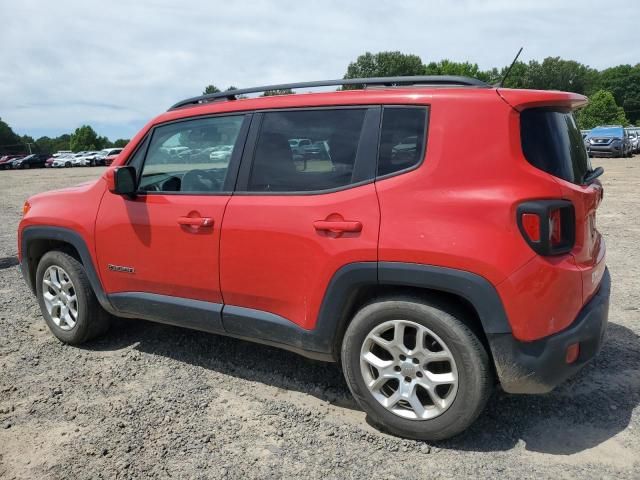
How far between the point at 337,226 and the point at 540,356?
3.83 ft

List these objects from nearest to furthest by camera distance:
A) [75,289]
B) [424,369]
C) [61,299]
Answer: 1. [424,369]
2. [75,289]
3. [61,299]

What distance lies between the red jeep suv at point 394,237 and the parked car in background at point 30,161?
168ft

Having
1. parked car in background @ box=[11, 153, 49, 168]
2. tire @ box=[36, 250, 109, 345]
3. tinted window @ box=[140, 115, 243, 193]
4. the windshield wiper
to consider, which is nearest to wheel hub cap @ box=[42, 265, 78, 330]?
tire @ box=[36, 250, 109, 345]

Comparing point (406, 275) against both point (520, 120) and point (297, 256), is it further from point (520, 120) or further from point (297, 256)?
point (520, 120)

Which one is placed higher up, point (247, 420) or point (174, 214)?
point (174, 214)

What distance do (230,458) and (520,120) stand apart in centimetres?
223

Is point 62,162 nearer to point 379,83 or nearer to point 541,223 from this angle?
point 379,83

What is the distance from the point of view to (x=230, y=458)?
2.73 m

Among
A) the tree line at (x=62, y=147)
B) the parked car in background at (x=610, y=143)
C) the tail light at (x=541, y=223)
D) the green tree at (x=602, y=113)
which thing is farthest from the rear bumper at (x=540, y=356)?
the tree line at (x=62, y=147)

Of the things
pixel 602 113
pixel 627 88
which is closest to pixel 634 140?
pixel 602 113

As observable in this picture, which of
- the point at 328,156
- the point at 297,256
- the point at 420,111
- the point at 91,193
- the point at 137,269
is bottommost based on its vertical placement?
the point at 137,269

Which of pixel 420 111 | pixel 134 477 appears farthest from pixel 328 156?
pixel 134 477

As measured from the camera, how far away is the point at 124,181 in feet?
11.8

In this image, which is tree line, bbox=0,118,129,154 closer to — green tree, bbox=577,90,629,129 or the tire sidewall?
green tree, bbox=577,90,629,129
